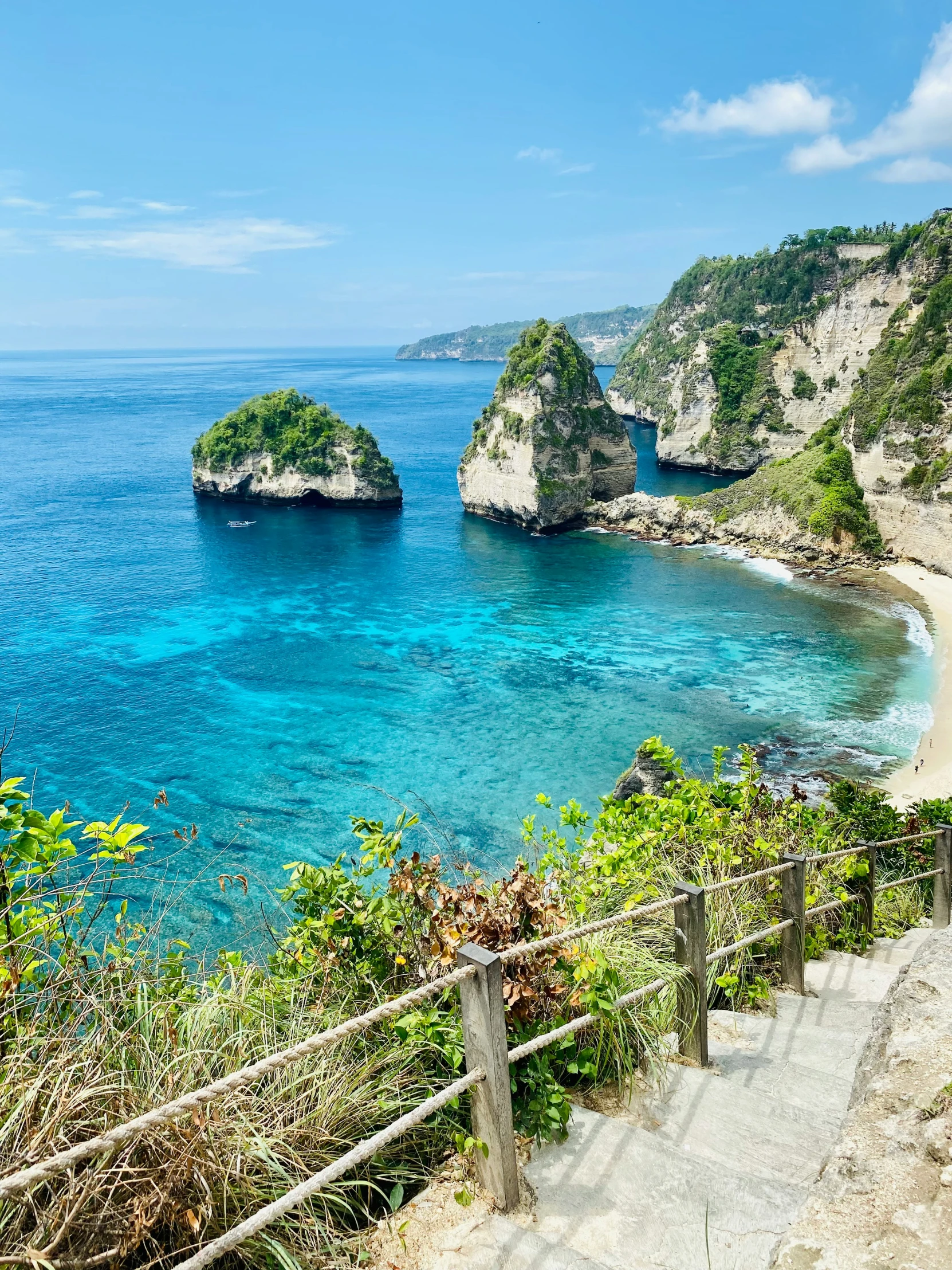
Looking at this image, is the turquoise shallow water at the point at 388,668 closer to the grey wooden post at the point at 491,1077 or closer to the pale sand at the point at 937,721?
the pale sand at the point at 937,721

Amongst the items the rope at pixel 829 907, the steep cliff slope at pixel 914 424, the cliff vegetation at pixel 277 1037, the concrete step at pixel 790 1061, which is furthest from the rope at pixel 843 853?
the steep cliff slope at pixel 914 424

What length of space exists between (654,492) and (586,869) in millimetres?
67489

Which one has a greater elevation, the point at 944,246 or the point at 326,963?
the point at 944,246

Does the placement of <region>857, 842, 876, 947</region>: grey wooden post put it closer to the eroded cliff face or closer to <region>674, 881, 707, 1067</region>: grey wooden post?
<region>674, 881, 707, 1067</region>: grey wooden post

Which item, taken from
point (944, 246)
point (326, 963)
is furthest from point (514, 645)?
point (944, 246)

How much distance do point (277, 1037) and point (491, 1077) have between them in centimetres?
120

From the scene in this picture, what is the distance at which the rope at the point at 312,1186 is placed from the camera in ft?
8.30

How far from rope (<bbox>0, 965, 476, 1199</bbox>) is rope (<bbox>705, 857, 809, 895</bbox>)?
8.98ft

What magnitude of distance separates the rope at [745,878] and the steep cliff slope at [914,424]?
145 feet

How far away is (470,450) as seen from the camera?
63531 millimetres

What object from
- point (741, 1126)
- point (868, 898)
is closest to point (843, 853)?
point (868, 898)

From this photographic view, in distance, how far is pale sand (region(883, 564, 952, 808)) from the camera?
23.8 m

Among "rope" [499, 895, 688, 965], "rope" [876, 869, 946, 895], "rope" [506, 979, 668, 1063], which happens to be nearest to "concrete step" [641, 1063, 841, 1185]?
"rope" [506, 979, 668, 1063]

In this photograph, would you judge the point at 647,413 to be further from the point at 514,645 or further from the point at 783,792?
the point at 783,792
